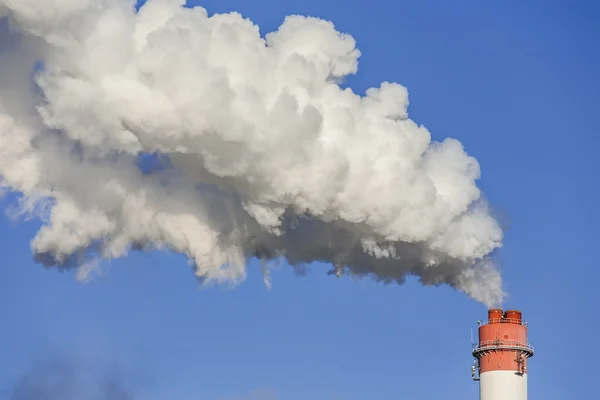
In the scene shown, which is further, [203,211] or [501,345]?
[501,345]

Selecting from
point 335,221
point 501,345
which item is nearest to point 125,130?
point 335,221

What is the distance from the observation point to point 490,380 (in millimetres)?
82438

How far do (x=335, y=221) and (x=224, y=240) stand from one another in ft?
20.1

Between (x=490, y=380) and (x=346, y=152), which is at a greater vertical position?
(x=346, y=152)

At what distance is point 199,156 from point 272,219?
571cm

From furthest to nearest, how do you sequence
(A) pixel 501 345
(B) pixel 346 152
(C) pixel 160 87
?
(A) pixel 501 345
(B) pixel 346 152
(C) pixel 160 87

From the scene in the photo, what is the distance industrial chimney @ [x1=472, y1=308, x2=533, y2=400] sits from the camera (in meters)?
81.9

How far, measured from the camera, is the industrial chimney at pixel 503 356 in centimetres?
8188

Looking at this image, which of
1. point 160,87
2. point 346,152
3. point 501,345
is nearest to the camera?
point 160,87

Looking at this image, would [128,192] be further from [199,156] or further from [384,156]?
[384,156]

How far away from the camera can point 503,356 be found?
8250 centimetres

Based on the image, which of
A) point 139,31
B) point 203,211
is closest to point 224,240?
point 203,211

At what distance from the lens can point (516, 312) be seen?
83.2 meters

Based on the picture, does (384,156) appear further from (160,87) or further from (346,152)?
(160,87)
